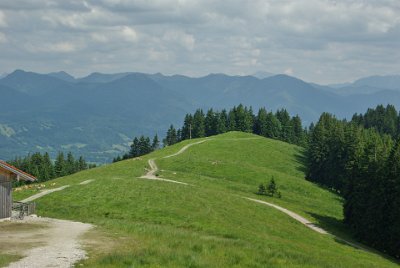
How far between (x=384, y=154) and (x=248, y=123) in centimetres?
9821

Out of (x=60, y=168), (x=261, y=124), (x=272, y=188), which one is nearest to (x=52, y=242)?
(x=272, y=188)

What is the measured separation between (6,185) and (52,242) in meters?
12.5

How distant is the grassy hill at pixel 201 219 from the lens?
2525cm

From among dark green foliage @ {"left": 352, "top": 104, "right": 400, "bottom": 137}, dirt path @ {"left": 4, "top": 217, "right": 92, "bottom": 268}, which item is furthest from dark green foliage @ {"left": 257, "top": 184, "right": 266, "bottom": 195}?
dark green foliage @ {"left": 352, "top": 104, "right": 400, "bottom": 137}

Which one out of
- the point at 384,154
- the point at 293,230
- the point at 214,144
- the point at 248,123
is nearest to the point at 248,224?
the point at 293,230

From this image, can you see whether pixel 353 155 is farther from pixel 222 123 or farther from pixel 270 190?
pixel 222 123

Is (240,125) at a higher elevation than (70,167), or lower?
higher

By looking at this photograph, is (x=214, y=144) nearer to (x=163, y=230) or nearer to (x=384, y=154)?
(x=384, y=154)

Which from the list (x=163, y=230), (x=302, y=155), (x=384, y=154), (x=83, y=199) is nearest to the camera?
(x=163, y=230)


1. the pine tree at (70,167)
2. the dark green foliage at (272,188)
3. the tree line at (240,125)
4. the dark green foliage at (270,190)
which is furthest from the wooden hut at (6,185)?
the pine tree at (70,167)

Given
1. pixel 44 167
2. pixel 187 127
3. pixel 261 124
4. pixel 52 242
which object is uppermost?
pixel 261 124

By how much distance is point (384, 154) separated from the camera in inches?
2675

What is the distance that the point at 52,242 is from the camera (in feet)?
91.2

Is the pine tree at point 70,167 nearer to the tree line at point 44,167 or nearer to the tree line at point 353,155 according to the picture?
the tree line at point 44,167
